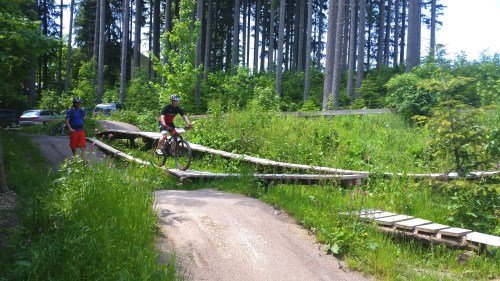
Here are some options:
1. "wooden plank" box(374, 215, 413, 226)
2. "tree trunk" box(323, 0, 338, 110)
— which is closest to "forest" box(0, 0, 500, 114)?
"tree trunk" box(323, 0, 338, 110)

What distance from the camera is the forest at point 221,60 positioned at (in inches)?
572

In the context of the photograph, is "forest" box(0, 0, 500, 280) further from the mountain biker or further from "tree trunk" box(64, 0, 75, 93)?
"tree trunk" box(64, 0, 75, 93)

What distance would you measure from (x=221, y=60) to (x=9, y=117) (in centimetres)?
2478

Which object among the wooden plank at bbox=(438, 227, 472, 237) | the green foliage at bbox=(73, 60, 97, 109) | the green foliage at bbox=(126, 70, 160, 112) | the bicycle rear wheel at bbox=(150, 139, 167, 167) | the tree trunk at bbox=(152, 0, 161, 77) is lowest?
the wooden plank at bbox=(438, 227, 472, 237)

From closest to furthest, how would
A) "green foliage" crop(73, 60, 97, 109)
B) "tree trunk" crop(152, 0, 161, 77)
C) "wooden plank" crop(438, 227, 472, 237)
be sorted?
1. "wooden plank" crop(438, 227, 472, 237)
2. "green foliage" crop(73, 60, 97, 109)
3. "tree trunk" crop(152, 0, 161, 77)

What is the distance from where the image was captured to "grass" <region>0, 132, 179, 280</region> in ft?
15.3

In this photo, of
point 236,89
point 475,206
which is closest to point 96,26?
point 236,89

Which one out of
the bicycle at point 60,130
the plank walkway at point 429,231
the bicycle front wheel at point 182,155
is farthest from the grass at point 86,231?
the bicycle at point 60,130

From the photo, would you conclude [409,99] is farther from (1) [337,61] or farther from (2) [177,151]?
(1) [337,61]

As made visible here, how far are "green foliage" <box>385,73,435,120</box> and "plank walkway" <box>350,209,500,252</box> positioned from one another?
757 centimetres

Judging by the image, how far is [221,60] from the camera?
5238 cm

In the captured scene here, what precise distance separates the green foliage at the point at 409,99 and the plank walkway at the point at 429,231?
757cm

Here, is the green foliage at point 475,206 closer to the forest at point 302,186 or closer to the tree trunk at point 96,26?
the forest at point 302,186

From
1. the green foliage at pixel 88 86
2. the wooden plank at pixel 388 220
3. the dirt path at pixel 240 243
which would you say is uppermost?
the green foliage at pixel 88 86
